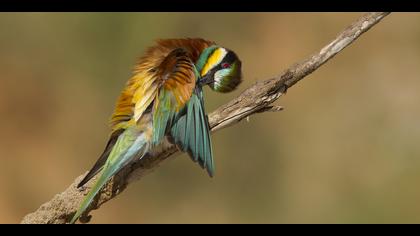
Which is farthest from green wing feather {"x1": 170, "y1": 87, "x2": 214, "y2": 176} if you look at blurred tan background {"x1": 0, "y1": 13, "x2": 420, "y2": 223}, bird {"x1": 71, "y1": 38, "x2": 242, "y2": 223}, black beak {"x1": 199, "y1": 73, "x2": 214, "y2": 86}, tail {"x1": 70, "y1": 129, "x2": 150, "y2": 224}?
blurred tan background {"x1": 0, "y1": 13, "x2": 420, "y2": 223}

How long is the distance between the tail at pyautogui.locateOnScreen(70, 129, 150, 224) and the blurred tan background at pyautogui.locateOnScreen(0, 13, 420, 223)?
171 cm

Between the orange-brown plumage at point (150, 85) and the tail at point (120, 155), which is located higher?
the orange-brown plumage at point (150, 85)

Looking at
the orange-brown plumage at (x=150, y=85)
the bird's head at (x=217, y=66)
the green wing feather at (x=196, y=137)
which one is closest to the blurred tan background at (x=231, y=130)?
the bird's head at (x=217, y=66)

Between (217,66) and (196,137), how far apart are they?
1.35 ft

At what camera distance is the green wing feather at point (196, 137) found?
2.54m

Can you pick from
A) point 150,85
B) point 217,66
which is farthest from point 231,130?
point 150,85

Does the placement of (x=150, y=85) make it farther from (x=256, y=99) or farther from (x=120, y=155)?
(x=256, y=99)

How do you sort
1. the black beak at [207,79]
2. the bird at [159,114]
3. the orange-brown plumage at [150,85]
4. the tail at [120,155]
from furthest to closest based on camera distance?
the black beak at [207,79], the orange-brown plumage at [150,85], the bird at [159,114], the tail at [120,155]

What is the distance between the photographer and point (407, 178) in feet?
14.5

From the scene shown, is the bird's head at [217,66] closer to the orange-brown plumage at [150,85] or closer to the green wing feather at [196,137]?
the orange-brown plumage at [150,85]

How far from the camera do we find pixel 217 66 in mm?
2896

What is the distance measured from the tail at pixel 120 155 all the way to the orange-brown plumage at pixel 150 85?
0.17 feet

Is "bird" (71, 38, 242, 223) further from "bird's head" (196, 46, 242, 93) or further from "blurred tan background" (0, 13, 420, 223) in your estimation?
"blurred tan background" (0, 13, 420, 223)
